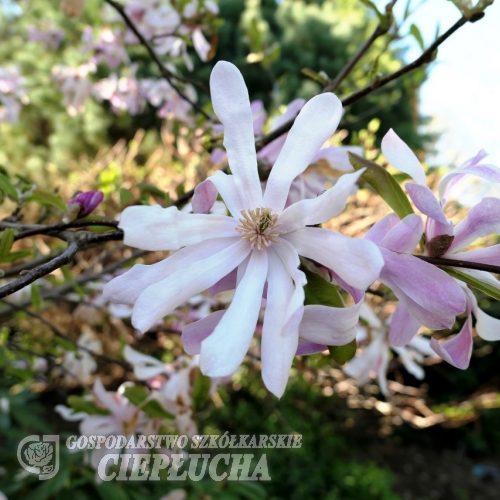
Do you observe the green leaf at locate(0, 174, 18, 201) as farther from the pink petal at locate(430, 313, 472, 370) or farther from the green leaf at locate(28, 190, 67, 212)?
the pink petal at locate(430, 313, 472, 370)

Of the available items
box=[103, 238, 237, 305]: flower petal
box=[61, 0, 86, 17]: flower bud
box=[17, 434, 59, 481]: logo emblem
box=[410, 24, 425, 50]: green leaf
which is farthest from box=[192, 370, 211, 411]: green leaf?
box=[61, 0, 86, 17]: flower bud

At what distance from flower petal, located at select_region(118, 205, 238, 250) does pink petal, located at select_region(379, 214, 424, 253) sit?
0.15 m

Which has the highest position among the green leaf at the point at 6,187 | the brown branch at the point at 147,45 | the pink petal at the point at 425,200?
the brown branch at the point at 147,45

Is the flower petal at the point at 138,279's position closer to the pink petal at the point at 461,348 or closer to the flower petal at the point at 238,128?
the flower petal at the point at 238,128

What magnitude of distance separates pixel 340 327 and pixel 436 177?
249 centimetres

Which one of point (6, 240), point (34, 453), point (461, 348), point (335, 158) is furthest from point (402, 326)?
point (34, 453)

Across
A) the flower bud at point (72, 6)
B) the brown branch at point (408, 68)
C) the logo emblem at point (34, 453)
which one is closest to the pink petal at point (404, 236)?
the brown branch at point (408, 68)

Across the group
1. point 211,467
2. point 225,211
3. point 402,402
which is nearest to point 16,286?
point 225,211

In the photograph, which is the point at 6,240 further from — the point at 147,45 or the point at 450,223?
the point at 147,45

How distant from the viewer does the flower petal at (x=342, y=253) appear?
12.8 inches

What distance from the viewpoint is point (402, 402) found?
3.21m

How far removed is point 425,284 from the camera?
357 mm

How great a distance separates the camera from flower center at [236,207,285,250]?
393 millimetres

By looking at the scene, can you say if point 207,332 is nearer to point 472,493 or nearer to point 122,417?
point 122,417
